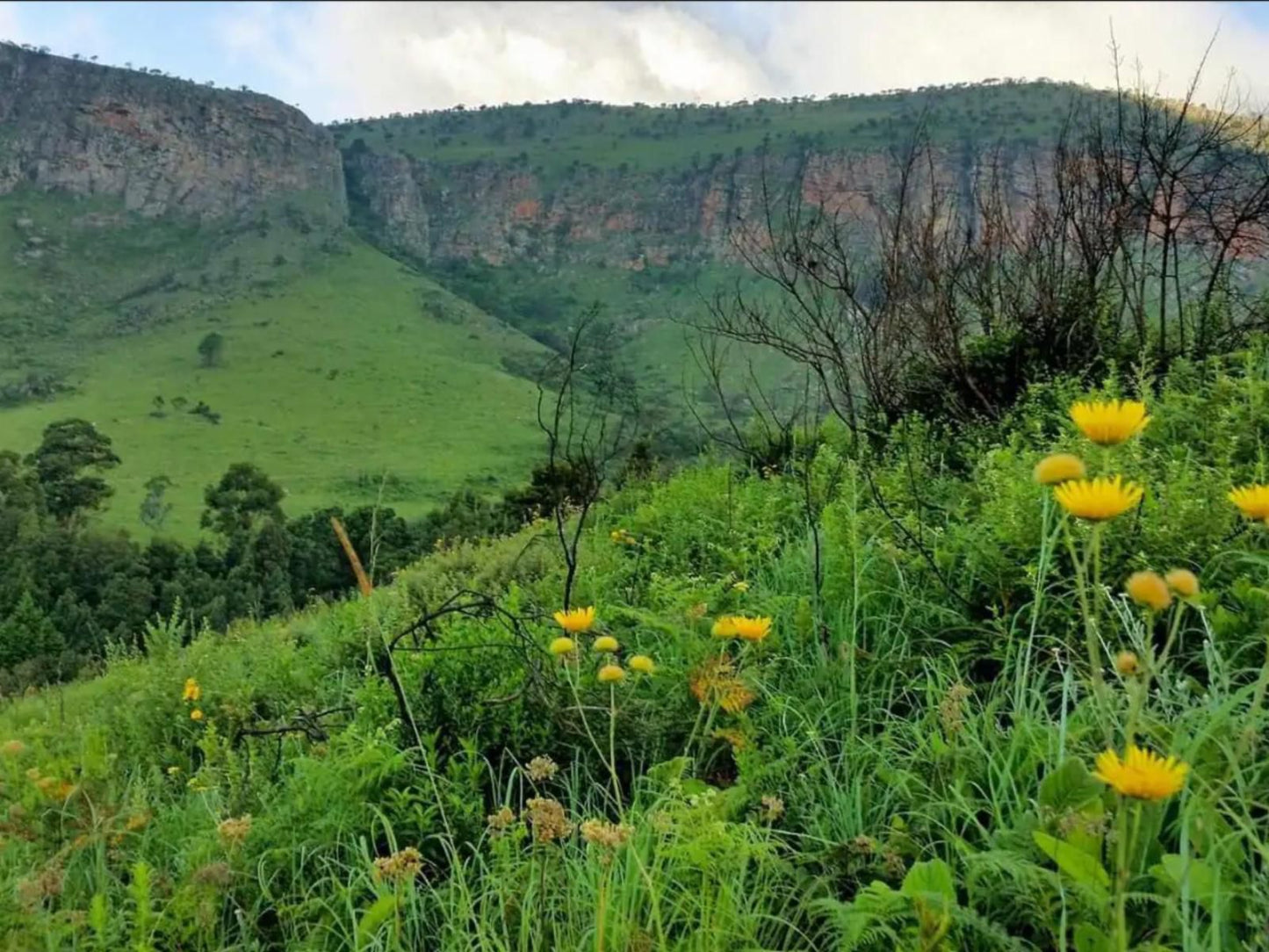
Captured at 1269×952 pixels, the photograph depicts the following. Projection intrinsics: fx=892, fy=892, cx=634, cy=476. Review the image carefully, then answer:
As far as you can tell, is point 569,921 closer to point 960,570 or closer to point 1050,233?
point 960,570

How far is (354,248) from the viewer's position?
106125 millimetres

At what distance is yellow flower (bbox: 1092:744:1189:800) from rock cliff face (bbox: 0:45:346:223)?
118542 mm

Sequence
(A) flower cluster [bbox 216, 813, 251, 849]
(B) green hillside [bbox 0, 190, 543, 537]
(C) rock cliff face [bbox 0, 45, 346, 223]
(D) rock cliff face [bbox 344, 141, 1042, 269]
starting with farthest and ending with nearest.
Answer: (D) rock cliff face [bbox 344, 141, 1042, 269] → (C) rock cliff face [bbox 0, 45, 346, 223] → (B) green hillside [bbox 0, 190, 543, 537] → (A) flower cluster [bbox 216, 813, 251, 849]

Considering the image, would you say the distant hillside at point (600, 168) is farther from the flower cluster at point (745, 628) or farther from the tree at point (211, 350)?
the flower cluster at point (745, 628)

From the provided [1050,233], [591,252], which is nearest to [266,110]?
[591,252]

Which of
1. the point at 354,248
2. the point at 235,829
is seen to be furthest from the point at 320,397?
the point at 235,829

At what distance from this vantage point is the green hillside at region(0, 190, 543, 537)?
56.4 m

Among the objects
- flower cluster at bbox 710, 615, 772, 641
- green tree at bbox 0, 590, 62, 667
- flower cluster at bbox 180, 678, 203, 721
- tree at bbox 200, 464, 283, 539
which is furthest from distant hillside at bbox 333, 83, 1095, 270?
flower cluster at bbox 710, 615, 772, 641

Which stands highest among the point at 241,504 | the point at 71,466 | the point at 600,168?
the point at 600,168

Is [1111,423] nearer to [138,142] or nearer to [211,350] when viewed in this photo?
[211,350]

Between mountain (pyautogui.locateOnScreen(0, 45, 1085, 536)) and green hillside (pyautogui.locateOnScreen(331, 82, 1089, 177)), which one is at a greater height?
green hillside (pyautogui.locateOnScreen(331, 82, 1089, 177))

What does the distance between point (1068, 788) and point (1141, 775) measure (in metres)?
0.73

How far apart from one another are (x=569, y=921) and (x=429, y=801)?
71 cm

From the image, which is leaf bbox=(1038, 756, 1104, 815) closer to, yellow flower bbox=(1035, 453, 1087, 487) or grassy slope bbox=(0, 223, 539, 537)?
yellow flower bbox=(1035, 453, 1087, 487)
